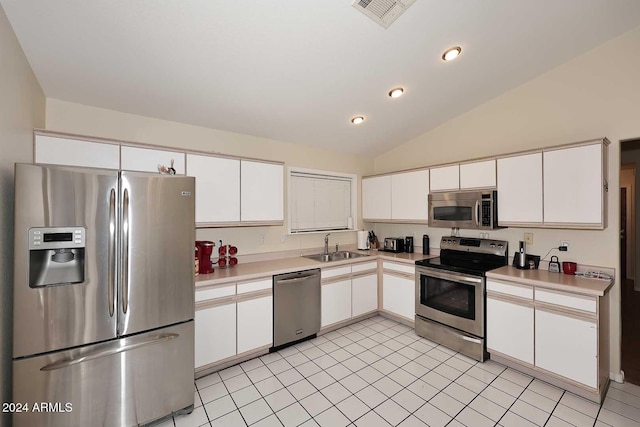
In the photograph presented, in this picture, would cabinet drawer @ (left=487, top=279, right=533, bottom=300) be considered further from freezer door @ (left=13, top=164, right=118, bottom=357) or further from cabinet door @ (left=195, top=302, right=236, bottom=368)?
freezer door @ (left=13, top=164, right=118, bottom=357)

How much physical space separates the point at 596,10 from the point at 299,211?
3.38 meters

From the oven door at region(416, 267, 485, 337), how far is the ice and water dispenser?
3198mm

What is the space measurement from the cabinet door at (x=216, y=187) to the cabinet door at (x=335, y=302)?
142 cm

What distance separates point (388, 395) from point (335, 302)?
4.26 ft

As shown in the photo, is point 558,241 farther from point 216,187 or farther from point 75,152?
point 75,152

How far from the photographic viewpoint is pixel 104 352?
1750 mm

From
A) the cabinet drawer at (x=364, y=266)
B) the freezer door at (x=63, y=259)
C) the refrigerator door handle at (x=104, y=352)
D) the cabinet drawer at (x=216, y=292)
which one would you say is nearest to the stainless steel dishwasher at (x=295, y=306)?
the cabinet drawer at (x=216, y=292)

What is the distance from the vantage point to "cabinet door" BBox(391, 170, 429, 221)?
3676 mm

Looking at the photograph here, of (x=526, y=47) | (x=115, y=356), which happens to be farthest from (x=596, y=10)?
(x=115, y=356)

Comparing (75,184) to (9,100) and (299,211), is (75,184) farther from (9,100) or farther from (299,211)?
(299,211)

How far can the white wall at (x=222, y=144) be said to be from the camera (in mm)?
2428

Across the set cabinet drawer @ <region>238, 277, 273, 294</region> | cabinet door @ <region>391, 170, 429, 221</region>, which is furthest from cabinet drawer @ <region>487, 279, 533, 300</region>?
cabinet drawer @ <region>238, 277, 273, 294</region>

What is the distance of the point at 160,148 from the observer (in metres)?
2.51

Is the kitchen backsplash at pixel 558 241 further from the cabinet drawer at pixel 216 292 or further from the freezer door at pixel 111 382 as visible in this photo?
the freezer door at pixel 111 382
